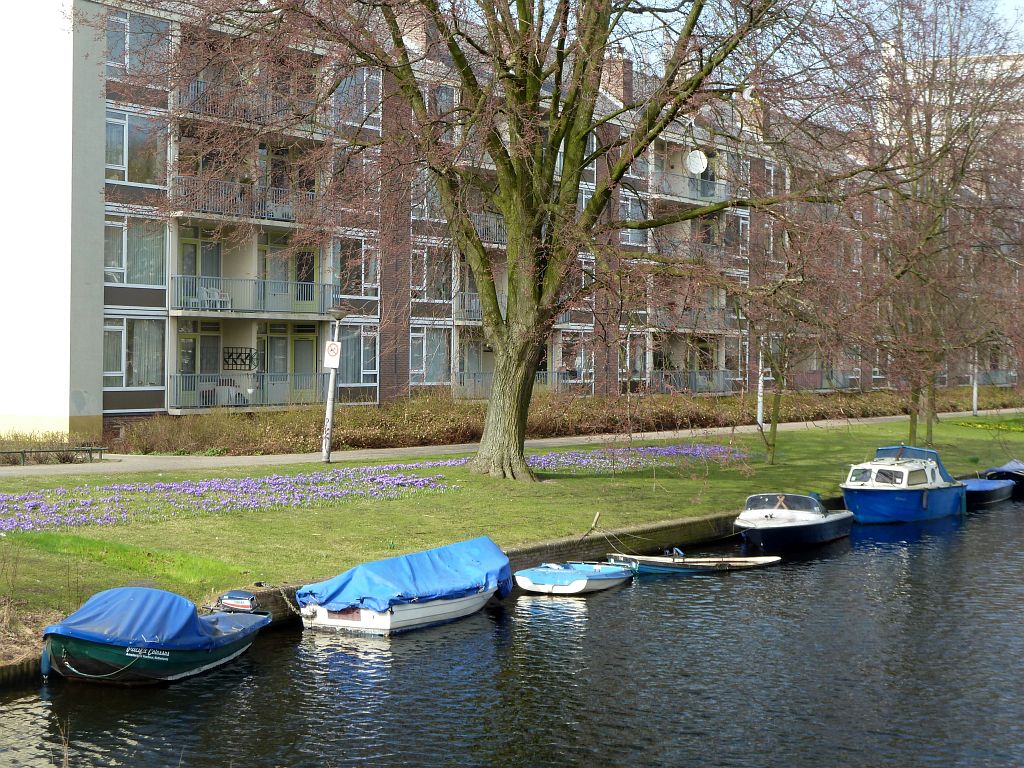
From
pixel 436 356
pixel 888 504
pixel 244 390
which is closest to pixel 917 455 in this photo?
pixel 888 504

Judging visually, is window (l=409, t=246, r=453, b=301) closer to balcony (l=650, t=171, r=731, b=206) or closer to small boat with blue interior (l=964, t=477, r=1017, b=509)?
small boat with blue interior (l=964, t=477, r=1017, b=509)

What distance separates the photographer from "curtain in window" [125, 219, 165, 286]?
33250mm

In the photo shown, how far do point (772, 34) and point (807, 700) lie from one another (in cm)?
1265

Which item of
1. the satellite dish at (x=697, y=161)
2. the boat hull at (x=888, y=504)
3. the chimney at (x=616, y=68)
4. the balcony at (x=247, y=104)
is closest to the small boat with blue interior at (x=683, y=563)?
the boat hull at (x=888, y=504)

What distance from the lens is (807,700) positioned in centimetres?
1227

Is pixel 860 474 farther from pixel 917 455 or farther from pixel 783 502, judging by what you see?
pixel 783 502

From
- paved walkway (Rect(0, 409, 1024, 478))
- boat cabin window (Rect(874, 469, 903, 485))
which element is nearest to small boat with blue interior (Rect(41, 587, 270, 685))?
paved walkway (Rect(0, 409, 1024, 478))

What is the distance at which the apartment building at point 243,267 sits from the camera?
21531 millimetres

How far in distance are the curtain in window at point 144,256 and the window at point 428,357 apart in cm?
1016

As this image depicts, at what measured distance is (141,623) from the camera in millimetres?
11922

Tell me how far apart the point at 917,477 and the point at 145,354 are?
21.8 meters

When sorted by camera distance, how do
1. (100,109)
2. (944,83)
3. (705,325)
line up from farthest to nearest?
(944,83) < (100,109) < (705,325)

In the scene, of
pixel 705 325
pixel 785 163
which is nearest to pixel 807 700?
pixel 705 325

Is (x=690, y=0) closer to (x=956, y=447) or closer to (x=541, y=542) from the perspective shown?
(x=541, y=542)
